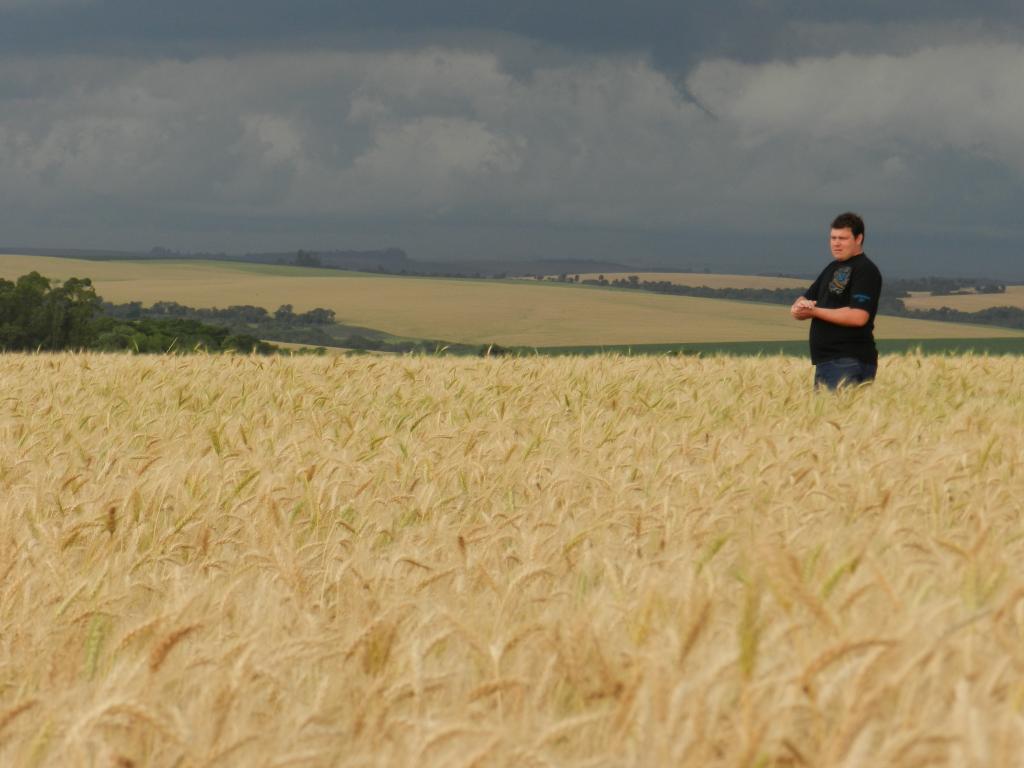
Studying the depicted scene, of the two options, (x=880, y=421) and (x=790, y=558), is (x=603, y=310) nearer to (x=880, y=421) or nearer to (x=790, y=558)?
(x=880, y=421)

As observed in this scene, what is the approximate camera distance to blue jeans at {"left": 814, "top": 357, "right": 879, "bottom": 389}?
25.6ft

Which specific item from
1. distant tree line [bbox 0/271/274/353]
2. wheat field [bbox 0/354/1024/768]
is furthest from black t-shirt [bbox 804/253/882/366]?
distant tree line [bbox 0/271/274/353]

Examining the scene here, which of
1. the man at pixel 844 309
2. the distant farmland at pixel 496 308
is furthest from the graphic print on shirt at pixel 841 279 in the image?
the distant farmland at pixel 496 308

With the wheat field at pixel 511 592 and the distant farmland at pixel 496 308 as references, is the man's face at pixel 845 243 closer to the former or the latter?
the wheat field at pixel 511 592

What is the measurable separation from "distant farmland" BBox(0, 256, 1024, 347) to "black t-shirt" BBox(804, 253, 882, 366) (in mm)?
36402

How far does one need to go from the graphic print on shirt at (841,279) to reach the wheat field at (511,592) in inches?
55.5

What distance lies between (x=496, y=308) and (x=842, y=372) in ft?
165

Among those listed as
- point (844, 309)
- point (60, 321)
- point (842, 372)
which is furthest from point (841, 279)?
point (60, 321)

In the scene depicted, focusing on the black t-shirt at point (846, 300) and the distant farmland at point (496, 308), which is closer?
the black t-shirt at point (846, 300)

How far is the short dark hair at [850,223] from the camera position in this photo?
24.6 ft

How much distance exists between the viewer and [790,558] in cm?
201

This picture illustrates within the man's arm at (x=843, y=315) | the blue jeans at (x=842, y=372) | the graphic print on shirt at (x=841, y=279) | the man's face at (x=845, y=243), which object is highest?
the man's face at (x=845, y=243)

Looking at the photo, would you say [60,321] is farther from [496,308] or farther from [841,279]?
[841,279]

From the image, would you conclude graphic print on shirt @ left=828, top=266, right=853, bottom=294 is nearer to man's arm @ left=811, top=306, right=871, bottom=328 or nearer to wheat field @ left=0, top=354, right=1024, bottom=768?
man's arm @ left=811, top=306, right=871, bottom=328
